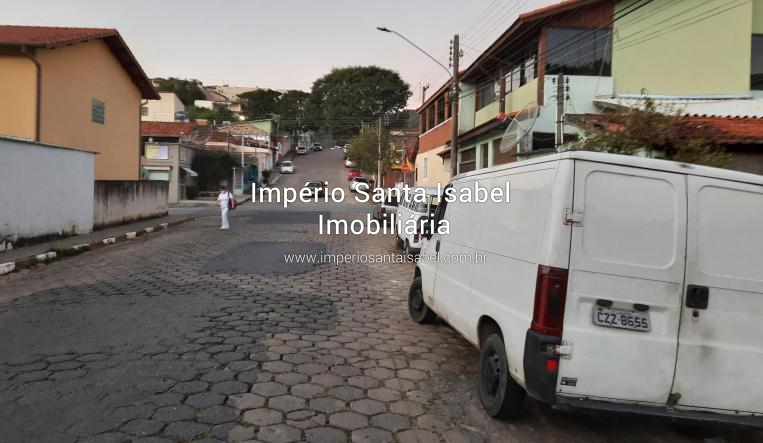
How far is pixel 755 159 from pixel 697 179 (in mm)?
10499

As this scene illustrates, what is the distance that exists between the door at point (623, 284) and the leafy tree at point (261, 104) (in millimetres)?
92324

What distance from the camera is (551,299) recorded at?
3443mm

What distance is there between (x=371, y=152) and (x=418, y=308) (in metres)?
46.8

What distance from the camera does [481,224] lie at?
480 cm

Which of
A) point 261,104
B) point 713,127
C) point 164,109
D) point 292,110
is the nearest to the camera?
point 713,127

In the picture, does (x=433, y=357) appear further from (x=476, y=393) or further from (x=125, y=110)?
(x=125, y=110)

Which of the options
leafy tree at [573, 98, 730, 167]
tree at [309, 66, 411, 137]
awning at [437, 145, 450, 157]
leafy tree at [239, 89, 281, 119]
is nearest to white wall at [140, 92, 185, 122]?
leafy tree at [239, 89, 281, 119]

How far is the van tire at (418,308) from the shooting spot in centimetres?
669

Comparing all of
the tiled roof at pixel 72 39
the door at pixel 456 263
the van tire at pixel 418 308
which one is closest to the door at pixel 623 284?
the door at pixel 456 263

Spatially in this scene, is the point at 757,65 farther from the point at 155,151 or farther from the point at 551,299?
the point at 155,151

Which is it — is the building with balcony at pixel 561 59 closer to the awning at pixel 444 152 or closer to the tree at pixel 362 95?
the awning at pixel 444 152

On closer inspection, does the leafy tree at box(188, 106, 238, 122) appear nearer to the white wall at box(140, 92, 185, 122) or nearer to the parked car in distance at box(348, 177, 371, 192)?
the white wall at box(140, 92, 185, 122)

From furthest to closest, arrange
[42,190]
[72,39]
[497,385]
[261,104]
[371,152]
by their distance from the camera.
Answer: [261,104] < [371,152] < [72,39] < [42,190] < [497,385]

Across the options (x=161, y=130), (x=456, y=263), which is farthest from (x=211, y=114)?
(x=456, y=263)
